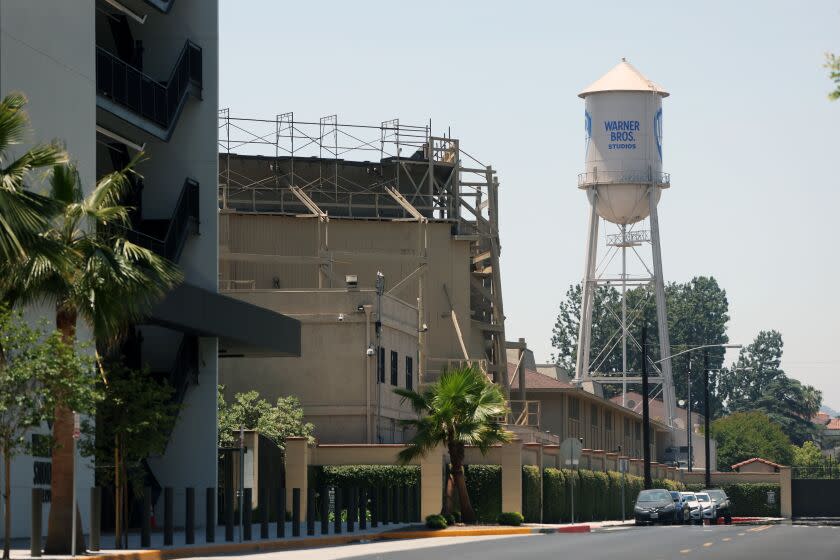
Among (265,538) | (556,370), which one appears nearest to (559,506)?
(265,538)

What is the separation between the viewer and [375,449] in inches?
1970

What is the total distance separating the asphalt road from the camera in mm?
29391

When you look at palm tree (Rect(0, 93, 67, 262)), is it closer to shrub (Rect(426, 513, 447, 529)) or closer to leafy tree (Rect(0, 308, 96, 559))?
leafy tree (Rect(0, 308, 96, 559))

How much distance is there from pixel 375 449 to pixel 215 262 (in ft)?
31.1

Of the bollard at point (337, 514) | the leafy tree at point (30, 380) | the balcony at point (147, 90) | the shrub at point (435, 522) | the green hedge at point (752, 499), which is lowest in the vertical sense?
the green hedge at point (752, 499)

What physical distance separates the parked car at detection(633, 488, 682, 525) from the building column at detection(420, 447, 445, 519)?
9980 millimetres

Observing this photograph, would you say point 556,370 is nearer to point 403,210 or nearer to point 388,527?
point 403,210

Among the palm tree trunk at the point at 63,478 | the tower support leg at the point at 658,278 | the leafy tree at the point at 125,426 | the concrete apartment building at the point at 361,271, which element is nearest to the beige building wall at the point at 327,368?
the concrete apartment building at the point at 361,271

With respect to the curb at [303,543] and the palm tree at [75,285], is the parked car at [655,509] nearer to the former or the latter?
the curb at [303,543]

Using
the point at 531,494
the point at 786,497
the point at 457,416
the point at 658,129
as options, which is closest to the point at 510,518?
the point at 457,416

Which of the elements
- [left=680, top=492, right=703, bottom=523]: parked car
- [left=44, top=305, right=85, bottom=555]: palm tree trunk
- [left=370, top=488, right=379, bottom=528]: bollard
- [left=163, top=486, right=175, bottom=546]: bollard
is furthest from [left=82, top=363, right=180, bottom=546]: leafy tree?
[left=680, top=492, right=703, bottom=523]: parked car

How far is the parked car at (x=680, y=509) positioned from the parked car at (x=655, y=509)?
0.29 meters

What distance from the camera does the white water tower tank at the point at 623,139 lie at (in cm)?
8362

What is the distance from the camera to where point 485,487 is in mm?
51625
